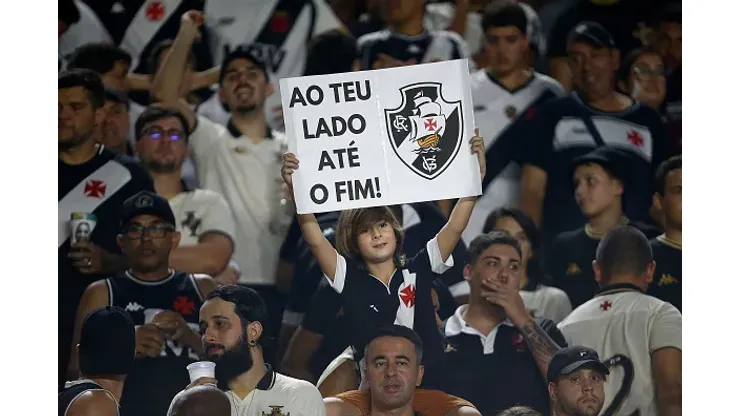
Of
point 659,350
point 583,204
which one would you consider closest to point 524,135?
point 583,204

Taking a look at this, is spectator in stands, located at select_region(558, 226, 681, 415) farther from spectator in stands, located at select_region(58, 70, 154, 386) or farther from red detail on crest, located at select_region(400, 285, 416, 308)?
spectator in stands, located at select_region(58, 70, 154, 386)

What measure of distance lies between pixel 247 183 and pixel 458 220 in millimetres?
928

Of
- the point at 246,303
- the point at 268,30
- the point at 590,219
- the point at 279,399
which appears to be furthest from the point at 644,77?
the point at 279,399

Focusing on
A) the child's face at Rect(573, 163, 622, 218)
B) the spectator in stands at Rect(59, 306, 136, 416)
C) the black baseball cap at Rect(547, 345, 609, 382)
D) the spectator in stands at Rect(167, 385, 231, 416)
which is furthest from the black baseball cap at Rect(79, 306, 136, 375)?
the child's face at Rect(573, 163, 622, 218)

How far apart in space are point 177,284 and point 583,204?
1.81 m

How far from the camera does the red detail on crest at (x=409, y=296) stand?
5086 millimetres

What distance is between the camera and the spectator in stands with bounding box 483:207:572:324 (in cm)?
521

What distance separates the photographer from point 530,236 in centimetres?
525

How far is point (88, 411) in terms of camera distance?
5055 mm

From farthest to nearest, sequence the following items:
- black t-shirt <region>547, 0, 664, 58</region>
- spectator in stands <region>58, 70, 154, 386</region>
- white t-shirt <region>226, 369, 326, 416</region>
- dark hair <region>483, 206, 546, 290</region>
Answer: black t-shirt <region>547, 0, 664, 58</region> < dark hair <region>483, 206, 546, 290</region> < spectator in stands <region>58, 70, 154, 386</region> < white t-shirt <region>226, 369, 326, 416</region>

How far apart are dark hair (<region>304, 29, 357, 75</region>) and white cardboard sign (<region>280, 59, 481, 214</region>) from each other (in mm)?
48

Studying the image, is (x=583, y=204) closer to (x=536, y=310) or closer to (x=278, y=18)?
(x=536, y=310)

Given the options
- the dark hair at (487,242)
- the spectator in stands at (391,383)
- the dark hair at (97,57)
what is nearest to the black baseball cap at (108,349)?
the spectator in stands at (391,383)

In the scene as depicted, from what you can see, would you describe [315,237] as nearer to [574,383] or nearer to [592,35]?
[574,383]
